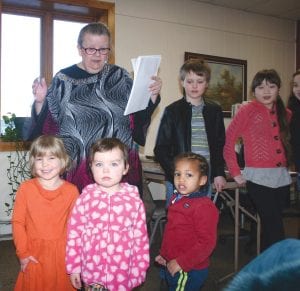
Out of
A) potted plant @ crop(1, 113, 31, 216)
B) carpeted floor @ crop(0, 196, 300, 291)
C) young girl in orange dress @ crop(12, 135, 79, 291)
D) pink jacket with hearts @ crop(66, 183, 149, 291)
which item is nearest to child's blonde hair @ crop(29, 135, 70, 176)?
young girl in orange dress @ crop(12, 135, 79, 291)

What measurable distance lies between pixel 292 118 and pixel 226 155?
536mm

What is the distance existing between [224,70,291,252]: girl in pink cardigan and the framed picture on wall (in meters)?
2.71

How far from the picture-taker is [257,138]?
7.36 feet

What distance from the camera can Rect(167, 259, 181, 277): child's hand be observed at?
165 cm

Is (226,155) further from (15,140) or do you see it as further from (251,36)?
(251,36)

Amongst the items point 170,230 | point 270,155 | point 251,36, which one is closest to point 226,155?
point 270,155

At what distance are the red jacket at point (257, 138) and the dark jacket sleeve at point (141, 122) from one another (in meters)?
0.70

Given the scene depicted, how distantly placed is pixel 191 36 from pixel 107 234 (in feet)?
13.1

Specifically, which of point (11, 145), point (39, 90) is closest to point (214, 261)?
point (39, 90)

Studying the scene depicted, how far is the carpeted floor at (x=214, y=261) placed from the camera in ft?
8.63

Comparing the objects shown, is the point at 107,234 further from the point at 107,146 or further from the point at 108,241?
the point at 107,146

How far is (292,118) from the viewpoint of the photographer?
239 cm

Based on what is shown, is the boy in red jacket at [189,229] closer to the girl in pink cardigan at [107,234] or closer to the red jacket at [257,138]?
the girl in pink cardigan at [107,234]

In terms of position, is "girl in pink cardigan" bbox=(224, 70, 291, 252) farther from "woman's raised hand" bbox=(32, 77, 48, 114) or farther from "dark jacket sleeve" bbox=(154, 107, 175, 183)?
"woman's raised hand" bbox=(32, 77, 48, 114)
